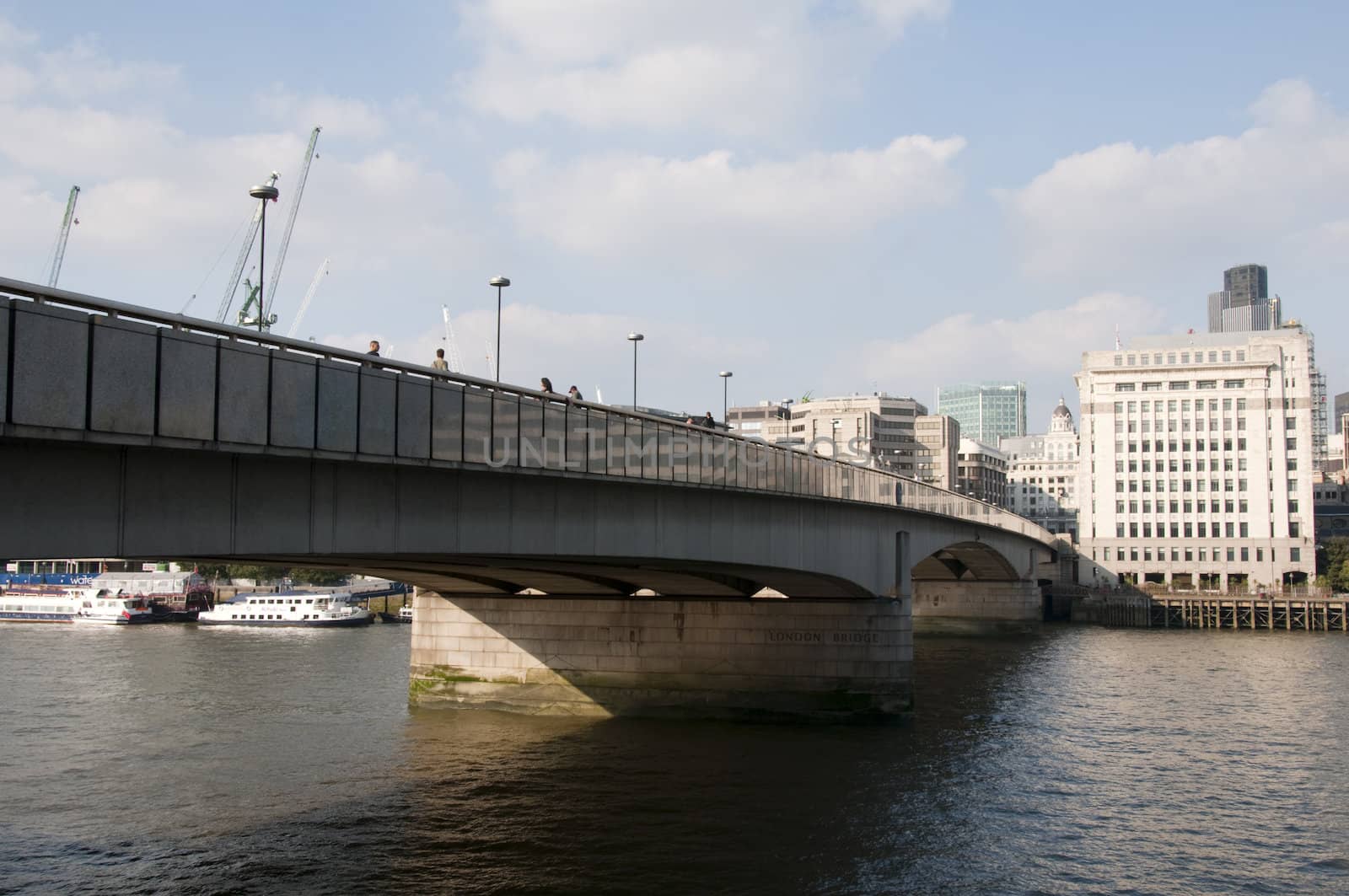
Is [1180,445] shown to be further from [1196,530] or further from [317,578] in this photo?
[317,578]

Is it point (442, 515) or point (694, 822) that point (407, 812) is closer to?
point (694, 822)

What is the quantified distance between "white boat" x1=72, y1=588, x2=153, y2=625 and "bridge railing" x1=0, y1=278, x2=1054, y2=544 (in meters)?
86.3

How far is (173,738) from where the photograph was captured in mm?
38469

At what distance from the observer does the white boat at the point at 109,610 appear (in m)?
99.4

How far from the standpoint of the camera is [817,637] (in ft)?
135

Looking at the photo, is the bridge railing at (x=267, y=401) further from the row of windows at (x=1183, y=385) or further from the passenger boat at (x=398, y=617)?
the row of windows at (x=1183, y=385)

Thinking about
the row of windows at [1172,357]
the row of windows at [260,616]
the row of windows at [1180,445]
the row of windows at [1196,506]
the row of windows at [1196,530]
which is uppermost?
the row of windows at [1172,357]

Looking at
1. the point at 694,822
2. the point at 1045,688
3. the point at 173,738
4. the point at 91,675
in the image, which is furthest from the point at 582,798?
the point at 91,675

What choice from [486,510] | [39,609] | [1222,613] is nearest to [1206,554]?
[1222,613]

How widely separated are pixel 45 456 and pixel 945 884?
18.8 metres

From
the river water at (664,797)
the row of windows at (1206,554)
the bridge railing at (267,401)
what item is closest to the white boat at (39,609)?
the river water at (664,797)

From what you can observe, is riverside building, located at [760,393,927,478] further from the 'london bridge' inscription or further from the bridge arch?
the 'london bridge' inscription

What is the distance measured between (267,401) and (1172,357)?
12513 cm

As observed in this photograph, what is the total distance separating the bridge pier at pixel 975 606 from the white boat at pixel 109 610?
2676 inches
